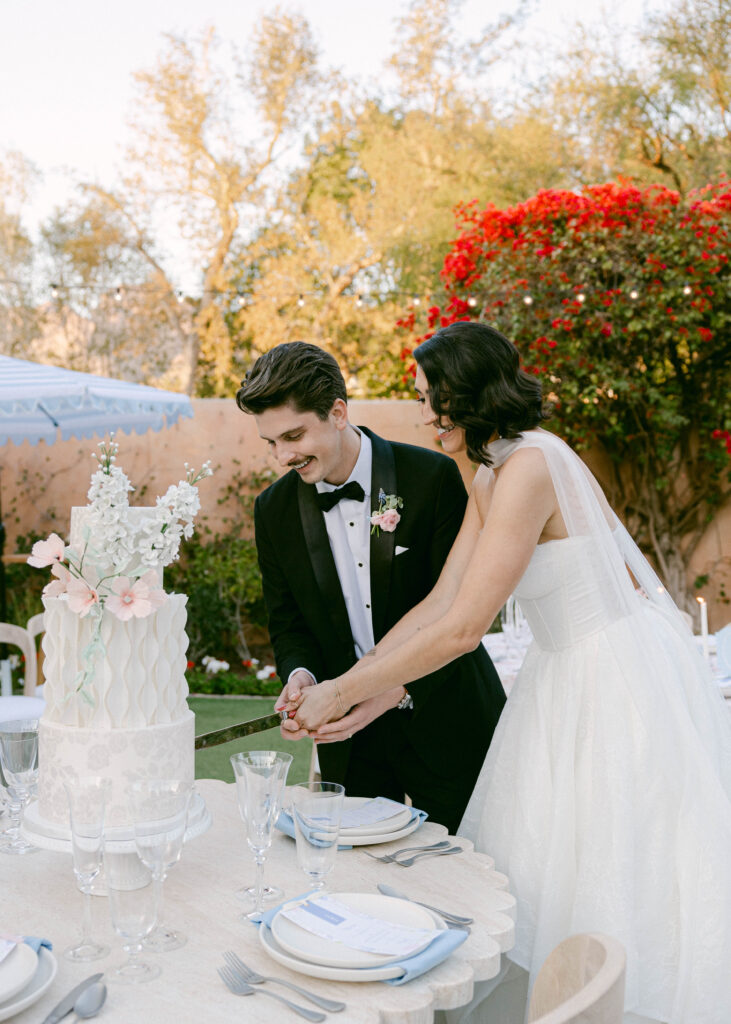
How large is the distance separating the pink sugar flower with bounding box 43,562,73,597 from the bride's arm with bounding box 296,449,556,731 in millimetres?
779

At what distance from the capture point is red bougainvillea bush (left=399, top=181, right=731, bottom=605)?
7492mm

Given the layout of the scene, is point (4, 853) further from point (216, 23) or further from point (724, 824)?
point (216, 23)

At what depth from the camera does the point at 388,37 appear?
43.5ft

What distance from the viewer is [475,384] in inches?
90.0

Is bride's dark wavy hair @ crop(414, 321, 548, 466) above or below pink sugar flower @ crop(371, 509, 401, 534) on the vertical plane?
above

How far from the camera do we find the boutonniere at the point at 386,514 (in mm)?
2580

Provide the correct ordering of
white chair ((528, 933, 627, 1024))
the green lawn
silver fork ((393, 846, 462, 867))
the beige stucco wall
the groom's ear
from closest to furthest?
white chair ((528, 933, 627, 1024))
silver fork ((393, 846, 462, 867))
the groom's ear
the green lawn
the beige stucco wall

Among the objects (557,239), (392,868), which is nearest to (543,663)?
(392,868)

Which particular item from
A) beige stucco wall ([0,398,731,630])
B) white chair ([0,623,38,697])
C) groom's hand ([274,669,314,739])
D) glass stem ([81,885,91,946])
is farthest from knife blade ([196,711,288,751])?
beige stucco wall ([0,398,731,630])

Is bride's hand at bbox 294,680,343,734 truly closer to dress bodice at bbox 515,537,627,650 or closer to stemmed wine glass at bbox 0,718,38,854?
dress bodice at bbox 515,537,627,650

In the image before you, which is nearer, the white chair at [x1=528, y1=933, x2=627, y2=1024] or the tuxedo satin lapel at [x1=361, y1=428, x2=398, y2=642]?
A: the white chair at [x1=528, y1=933, x2=627, y2=1024]

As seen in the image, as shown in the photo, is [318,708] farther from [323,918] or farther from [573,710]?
[323,918]

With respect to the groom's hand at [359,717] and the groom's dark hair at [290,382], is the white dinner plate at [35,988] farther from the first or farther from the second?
the groom's dark hair at [290,382]

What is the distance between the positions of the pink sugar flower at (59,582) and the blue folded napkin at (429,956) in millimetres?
686
